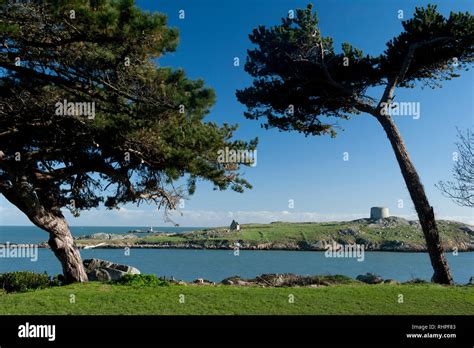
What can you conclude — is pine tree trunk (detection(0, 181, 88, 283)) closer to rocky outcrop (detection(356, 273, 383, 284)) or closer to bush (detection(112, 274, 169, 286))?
bush (detection(112, 274, 169, 286))

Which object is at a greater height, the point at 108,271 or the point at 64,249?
the point at 64,249

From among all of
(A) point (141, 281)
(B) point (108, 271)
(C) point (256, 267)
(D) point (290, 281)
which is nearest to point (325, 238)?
(C) point (256, 267)

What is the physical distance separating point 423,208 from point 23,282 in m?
15.1

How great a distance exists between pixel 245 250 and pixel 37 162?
2719 inches

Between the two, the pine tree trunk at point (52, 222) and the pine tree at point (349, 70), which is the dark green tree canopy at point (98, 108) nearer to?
the pine tree trunk at point (52, 222)

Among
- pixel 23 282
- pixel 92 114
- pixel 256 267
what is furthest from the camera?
pixel 256 267

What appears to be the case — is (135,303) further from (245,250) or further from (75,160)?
(245,250)

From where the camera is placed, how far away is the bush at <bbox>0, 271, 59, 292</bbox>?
14.2 m

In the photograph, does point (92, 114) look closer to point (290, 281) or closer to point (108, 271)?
point (108, 271)

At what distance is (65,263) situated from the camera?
15.1 m

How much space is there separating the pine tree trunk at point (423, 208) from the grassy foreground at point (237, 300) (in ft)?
6.98

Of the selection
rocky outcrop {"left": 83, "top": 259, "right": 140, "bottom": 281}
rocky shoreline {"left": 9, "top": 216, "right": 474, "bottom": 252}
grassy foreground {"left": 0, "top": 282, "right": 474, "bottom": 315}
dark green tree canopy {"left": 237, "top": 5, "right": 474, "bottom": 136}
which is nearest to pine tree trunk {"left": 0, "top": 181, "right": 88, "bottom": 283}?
rocky outcrop {"left": 83, "top": 259, "right": 140, "bottom": 281}

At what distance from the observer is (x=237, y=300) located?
35.6ft

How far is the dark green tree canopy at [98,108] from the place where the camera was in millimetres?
9875
